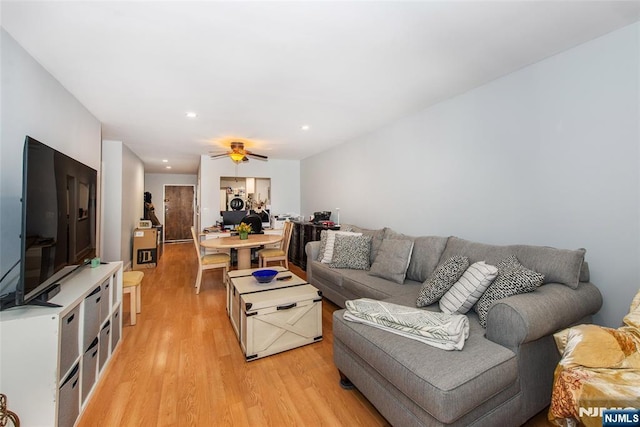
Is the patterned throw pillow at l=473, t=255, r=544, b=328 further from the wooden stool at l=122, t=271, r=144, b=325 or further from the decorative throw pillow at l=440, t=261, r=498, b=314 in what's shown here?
the wooden stool at l=122, t=271, r=144, b=325

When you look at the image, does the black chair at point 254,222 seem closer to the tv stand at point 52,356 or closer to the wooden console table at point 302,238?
the wooden console table at point 302,238

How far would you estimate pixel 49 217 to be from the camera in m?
1.57

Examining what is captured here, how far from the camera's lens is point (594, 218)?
1.83m

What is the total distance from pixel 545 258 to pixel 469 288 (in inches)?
22.1

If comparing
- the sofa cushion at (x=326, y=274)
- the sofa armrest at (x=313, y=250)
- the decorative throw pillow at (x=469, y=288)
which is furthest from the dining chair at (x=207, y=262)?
the decorative throw pillow at (x=469, y=288)

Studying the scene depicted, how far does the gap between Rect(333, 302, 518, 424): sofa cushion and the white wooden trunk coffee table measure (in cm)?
88

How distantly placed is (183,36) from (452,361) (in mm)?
2438

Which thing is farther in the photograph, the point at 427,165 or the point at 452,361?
the point at 427,165

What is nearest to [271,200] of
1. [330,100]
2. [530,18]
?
[330,100]

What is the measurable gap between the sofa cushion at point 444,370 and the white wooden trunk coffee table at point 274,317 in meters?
0.88

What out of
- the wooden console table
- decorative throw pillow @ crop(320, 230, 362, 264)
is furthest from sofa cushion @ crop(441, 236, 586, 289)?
the wooden console table

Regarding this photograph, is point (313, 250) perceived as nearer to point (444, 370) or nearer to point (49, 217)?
point (444, 370)

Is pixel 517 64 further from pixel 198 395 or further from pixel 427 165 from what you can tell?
pixel 198 395

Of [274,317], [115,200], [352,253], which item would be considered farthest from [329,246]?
[115,200]
